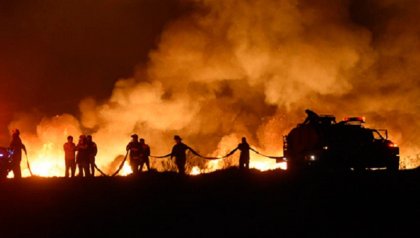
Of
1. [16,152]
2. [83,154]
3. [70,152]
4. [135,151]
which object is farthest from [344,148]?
[16,152]

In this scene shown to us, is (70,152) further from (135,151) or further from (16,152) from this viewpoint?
(135,151)

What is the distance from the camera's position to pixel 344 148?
21859 mm

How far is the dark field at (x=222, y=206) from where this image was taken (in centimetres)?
1342

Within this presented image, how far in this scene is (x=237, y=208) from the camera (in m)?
14.9

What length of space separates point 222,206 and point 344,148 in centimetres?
811

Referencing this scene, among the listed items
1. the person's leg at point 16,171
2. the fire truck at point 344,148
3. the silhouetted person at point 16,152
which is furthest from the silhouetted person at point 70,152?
the fire truck at point 344,148

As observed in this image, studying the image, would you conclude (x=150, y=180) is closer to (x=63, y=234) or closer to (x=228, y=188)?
(x=228, y=188)

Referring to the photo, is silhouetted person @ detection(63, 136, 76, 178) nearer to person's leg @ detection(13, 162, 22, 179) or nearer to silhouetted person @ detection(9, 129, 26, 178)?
silhouetted person @ detection(9, 129, 26, 178)

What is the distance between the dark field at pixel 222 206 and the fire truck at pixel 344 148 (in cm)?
396

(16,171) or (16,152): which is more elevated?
(16,152)

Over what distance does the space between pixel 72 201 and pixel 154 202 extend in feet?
7.80

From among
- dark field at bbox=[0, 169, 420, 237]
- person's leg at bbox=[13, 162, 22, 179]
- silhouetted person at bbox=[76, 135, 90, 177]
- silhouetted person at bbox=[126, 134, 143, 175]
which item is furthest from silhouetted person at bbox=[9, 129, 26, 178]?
silhouetted person at bbox=[126, 134, 143, 175]

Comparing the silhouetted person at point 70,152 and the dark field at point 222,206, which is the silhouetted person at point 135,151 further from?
the dark field at point 222,206

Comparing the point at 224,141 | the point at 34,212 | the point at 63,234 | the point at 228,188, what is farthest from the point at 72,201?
the point at 224,141
